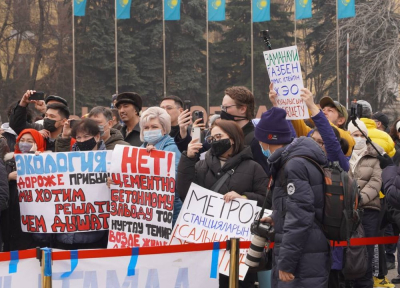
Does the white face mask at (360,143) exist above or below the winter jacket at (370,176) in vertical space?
above

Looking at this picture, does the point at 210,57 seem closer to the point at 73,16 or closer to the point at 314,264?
the point at 73,16

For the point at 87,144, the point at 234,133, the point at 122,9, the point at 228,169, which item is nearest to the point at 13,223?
the point at 87,144

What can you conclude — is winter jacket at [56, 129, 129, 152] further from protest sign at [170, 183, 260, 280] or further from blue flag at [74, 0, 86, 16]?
blue flag at [74, 0, 86, 16]

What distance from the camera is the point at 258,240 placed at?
5152 millimetres

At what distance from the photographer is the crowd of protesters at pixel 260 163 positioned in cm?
489

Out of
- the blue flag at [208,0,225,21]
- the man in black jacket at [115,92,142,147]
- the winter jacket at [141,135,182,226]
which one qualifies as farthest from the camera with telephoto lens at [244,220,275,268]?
the blue flag at [208,0,225,21]

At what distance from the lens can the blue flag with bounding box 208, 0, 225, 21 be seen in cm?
3497

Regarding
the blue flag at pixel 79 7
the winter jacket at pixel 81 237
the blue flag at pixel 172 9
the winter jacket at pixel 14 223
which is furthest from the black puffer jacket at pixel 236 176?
the blue flag at pixel 172 9

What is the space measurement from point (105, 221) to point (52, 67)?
1286 inches

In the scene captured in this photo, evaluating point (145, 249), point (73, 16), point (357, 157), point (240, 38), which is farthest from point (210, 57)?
point (145, 249)

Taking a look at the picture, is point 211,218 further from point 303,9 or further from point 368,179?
point 303,9

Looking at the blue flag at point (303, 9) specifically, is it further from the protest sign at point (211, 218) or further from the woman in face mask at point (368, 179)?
the protest sign at point (211, 218)

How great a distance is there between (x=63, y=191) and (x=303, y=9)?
Answer: 1161 inches

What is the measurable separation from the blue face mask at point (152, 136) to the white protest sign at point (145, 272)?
136 cm
